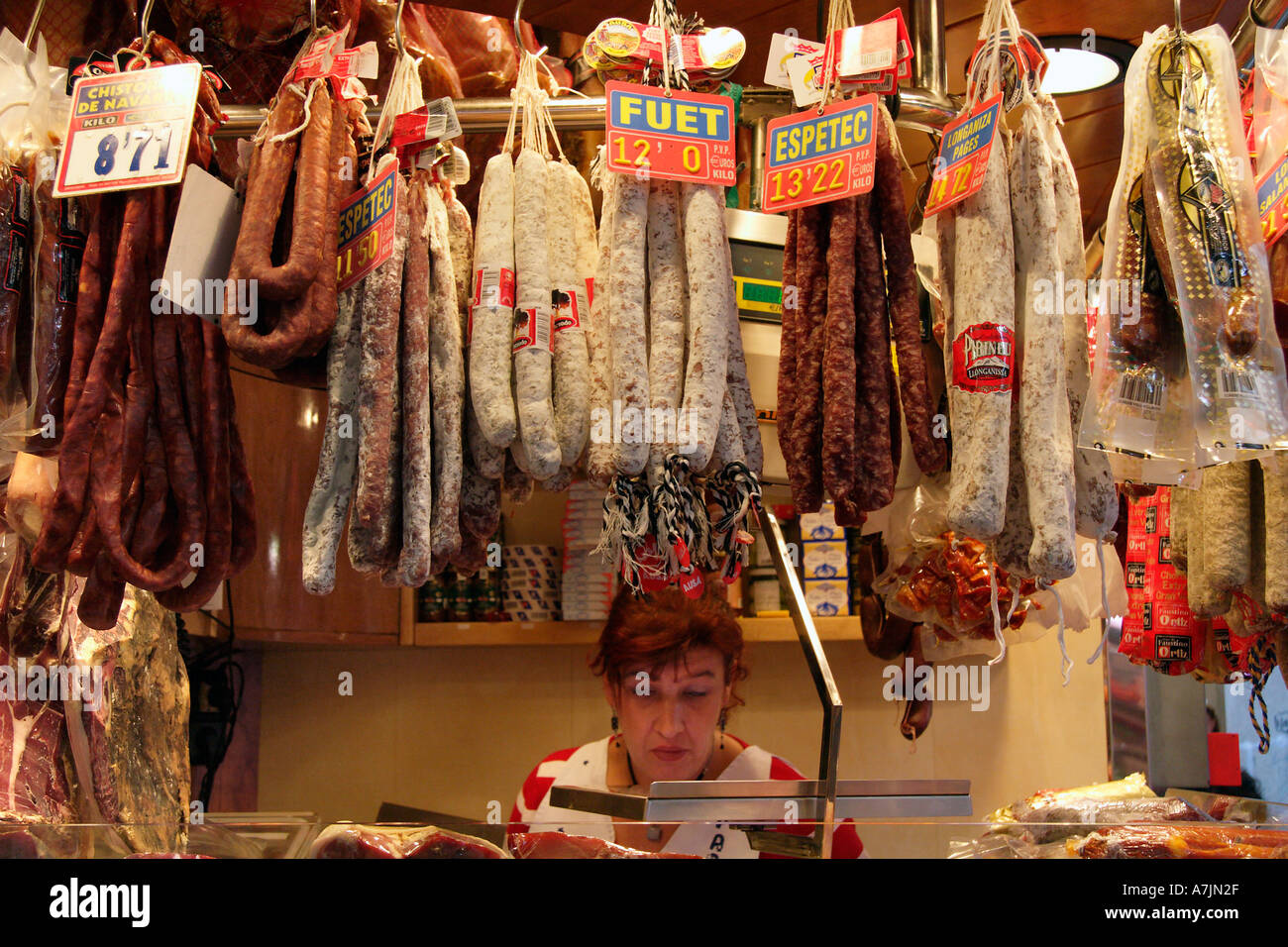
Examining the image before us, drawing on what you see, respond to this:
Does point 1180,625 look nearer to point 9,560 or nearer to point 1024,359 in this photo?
point 1024,359

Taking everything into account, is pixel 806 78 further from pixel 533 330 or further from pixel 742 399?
pixel 533 330

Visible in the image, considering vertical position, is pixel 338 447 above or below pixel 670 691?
above

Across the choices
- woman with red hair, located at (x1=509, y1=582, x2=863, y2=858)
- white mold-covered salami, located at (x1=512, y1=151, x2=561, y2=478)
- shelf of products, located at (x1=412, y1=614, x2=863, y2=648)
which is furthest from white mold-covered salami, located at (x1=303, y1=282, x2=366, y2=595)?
shelf of products, located at (x1=412, y1=614, x2=863, y2=648)

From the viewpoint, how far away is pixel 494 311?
6.86 feet

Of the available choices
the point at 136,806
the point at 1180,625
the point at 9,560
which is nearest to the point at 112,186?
the point at 9,560

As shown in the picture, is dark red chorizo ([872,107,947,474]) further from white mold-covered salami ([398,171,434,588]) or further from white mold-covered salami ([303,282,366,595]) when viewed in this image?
white mold-covered salami ([303,282,366,595])

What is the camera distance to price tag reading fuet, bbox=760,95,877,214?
84.0 inches

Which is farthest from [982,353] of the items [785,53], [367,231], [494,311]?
[367,231]

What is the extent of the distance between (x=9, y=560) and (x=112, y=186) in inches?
37.7

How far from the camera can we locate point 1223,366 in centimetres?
193

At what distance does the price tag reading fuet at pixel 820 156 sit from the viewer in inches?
84.0

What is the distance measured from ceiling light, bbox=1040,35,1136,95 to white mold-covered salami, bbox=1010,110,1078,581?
113 cm

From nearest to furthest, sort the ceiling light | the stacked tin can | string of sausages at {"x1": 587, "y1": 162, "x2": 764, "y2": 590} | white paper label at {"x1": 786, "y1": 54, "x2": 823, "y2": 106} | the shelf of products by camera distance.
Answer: string of sausages at {"x1": 587, "y1": 162, "x2": 764, "y2": 590}, white paper label at {"x1": 786, "y1": 54, "x2": 823, "y2": 106}, the ceiling light, the shelf of products, the stacked tin can

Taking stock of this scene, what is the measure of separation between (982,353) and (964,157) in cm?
41
